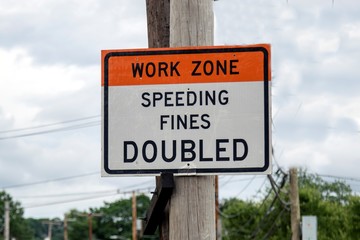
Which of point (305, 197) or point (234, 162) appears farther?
point (305, 197)

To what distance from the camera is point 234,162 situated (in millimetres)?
4934

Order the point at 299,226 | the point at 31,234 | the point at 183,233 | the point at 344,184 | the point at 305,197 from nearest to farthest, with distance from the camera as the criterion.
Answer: the point at 183,233 < the point at 299,226 < the point at 305,197 < the point at 344,184 < the point at 31,234

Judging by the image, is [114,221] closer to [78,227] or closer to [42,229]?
[78,227]

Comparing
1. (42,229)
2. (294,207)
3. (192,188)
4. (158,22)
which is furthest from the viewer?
(42,229)

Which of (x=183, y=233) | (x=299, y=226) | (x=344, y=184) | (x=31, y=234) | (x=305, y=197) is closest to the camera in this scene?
(x=183, y=233)

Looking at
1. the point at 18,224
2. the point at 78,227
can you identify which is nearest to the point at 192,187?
the point at 78,227

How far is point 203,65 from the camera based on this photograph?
4980 millimetres

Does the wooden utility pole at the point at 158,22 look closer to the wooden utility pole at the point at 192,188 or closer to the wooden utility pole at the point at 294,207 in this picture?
the wooden utility pole at the point at 192,188

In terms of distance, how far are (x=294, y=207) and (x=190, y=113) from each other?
2670 cm

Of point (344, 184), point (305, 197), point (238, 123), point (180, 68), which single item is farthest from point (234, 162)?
point (344, 184)

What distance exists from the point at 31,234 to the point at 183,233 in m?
135

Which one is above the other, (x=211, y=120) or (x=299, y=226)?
(x=299, y=226)

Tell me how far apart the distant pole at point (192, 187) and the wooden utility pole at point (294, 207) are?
85.2 feet

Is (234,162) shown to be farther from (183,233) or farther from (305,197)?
(305,197)
